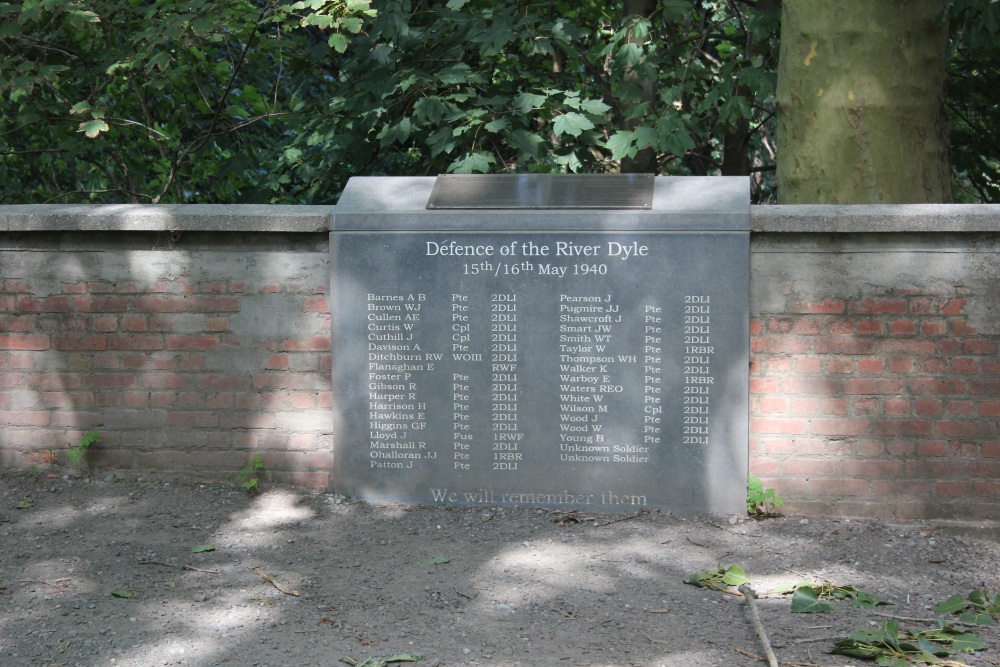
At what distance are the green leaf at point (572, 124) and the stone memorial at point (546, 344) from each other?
44.2 inches

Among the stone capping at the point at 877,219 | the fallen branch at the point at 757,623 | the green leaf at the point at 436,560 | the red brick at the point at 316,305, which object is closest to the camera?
the fallen branch at the point at 757,623

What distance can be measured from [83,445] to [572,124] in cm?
338

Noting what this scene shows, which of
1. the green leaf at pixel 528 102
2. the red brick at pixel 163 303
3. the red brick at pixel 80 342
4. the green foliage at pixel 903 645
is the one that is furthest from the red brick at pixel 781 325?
the red brick at pixel 80 342

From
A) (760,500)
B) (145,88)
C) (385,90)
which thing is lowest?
(760,500)

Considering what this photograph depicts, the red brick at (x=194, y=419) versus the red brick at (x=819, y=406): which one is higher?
→ the red brick at (x=819, y=406)

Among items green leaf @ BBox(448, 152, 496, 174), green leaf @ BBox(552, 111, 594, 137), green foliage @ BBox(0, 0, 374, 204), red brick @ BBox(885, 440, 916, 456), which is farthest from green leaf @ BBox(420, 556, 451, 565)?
green foliage @ BBox(0, 0, 374, 204)

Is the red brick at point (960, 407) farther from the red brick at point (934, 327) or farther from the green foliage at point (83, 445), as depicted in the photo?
the green foliage at point (83, 445)

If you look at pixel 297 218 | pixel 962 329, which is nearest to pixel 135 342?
pixel 297 218

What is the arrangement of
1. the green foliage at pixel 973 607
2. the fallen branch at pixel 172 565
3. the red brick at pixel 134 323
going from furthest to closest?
the red brick at pixel 134 323, the fallen branch at pixel 172 565, the green foliage at pixel 973 607

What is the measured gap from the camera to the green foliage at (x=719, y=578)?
4.36m

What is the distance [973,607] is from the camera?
4168mm

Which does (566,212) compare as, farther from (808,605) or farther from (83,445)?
(83,445)

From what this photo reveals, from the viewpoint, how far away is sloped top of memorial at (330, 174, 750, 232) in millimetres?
4910

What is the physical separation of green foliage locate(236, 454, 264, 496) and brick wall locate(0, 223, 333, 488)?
3 cm
